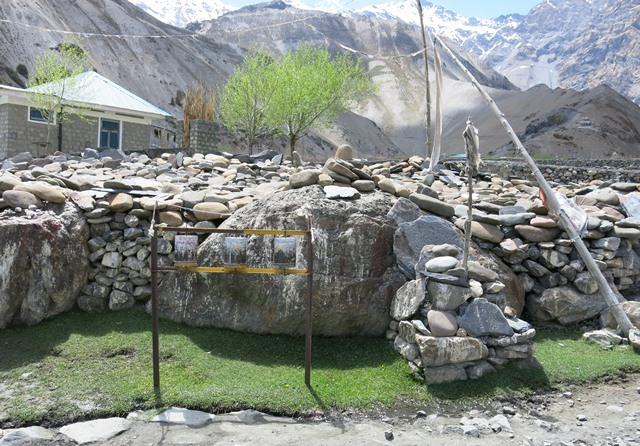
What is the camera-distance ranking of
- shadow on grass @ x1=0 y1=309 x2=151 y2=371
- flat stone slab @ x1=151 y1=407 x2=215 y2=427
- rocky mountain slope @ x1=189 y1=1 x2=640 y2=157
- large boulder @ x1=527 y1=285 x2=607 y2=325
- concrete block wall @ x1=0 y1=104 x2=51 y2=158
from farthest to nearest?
rocky mountain slope @ x1=189 y1=1 x2=640 y2=157 < concrete block wall @ x1=0 y1=104 x2=51 y2=158 < large boulder @ x1=527 y1=285 x2=607 y2=325 < shadow on grass @ x1=0 y1=309 x2=151 y2=371 < flat stone slab @ x1=151 y1=407 x2=215 y2=427

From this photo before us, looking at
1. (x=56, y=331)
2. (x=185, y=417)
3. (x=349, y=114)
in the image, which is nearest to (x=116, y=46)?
(x=349, y=114)

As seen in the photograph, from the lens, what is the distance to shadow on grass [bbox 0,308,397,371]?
23.1 ft

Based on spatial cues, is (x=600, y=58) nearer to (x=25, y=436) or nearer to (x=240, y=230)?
(x=240, y=230)

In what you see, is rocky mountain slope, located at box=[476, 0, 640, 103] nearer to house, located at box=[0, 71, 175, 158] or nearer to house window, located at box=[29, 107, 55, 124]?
house, located at box=[0, 71, 175, 158]

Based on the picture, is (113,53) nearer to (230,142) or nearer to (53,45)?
(53,45)

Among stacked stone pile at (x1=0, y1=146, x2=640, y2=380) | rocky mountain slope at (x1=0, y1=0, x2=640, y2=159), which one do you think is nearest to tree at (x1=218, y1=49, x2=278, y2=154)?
rocky mountain slope at (x1=0, y1=0, x2=640, y2=159)

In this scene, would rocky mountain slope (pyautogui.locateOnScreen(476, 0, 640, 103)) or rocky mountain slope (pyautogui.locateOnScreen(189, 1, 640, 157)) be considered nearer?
rocky mountain slope (pyautogui.locateOnScreen(189, 1, 640, 157))

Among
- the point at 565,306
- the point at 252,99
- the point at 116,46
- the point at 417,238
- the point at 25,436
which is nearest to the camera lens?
the point at 25,436

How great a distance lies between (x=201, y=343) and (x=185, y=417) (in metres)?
1.68

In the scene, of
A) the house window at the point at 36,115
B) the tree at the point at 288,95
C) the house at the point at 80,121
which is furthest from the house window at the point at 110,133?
the tree at the point at 288,95

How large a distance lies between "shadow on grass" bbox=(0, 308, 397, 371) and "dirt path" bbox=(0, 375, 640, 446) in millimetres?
1261

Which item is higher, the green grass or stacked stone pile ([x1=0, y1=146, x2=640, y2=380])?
stacked stone pile ([x1=0, y1=146, x2=640, y2=380])

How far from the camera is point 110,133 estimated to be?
82.2 feet

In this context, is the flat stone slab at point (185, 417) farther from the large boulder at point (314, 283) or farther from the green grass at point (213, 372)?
the large boulder at point (314, 283)
